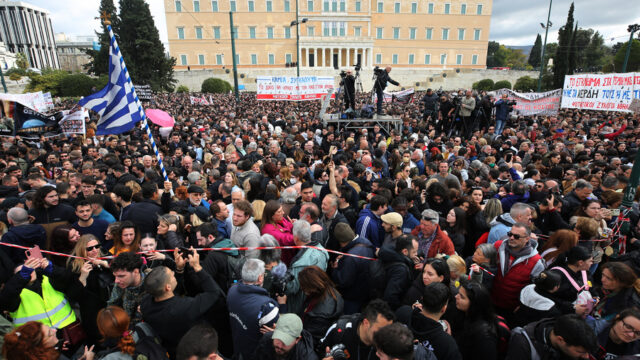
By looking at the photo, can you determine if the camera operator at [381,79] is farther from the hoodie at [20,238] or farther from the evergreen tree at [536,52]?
the evergreen tree at [536,52]

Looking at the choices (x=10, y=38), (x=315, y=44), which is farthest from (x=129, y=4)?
(x=10, y=38)

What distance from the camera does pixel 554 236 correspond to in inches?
133

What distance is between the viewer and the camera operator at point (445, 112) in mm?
13440

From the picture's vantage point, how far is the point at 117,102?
598 cm

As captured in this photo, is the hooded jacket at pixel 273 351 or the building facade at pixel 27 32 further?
the building facade at pixel 27 32

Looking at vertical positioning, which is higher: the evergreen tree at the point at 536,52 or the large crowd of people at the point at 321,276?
the evergreen tree at the point at 536,52

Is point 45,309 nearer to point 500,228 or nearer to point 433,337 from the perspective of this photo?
point 433,337

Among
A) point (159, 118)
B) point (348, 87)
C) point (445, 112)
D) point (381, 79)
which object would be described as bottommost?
point (445, 112)

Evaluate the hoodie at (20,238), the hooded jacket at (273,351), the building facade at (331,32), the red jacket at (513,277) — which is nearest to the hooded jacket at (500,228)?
the red jacket at (513,277)

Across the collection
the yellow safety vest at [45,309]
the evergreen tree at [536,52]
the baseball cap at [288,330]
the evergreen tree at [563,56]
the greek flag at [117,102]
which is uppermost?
the evergreen tree at [536,52]

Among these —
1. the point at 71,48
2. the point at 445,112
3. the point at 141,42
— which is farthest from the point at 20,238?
the point at 71,48

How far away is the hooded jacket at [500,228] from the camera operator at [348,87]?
926cm

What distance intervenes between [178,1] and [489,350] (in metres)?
69.9

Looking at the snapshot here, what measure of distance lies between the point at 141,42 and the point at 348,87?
118 feet
